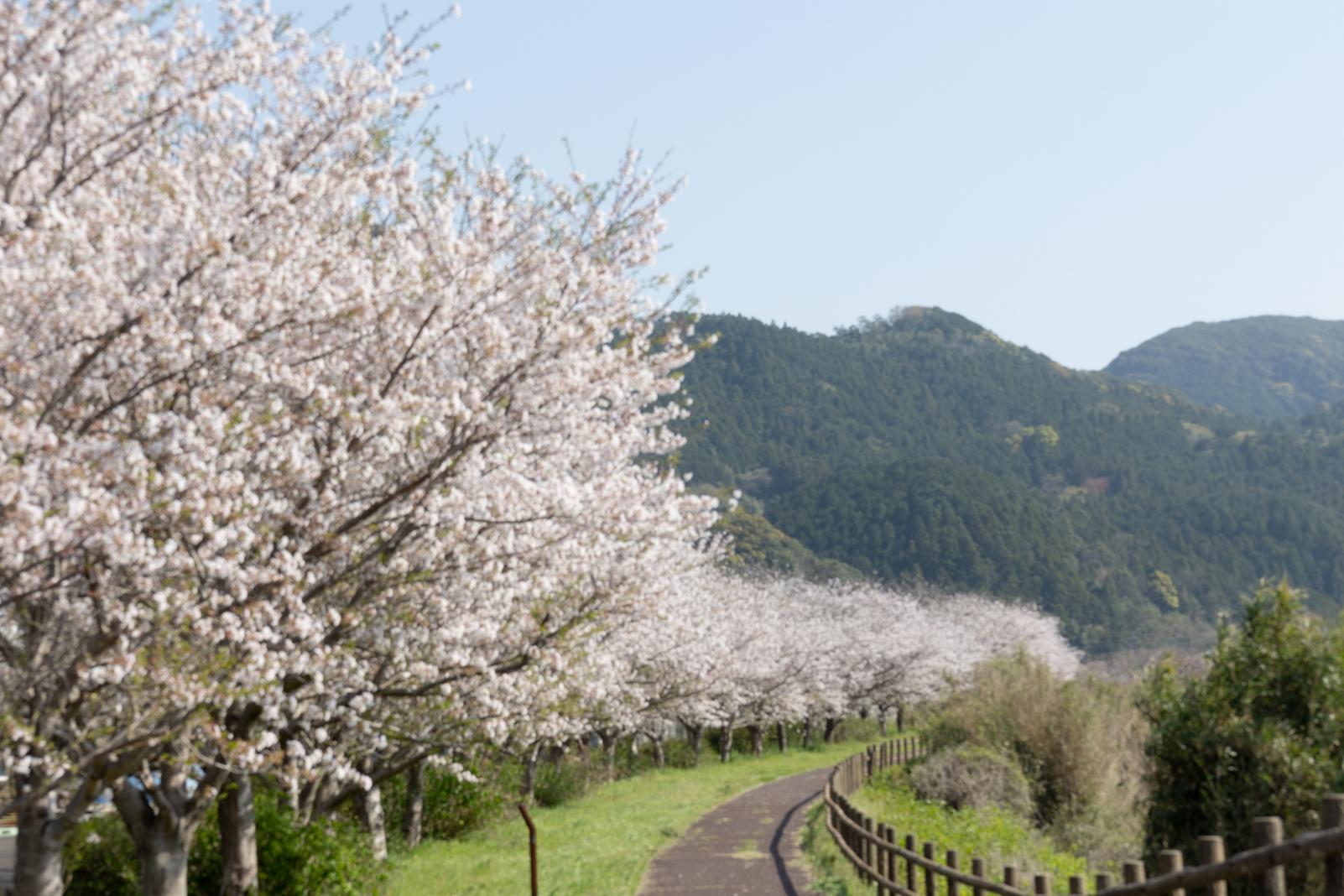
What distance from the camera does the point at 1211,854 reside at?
659 cm

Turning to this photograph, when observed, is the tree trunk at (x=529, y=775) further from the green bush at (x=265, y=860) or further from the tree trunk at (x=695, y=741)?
the tree trunk at (x=695, y=741)

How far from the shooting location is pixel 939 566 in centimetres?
9300

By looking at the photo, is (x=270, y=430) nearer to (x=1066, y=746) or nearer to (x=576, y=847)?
(x=576, y=847)

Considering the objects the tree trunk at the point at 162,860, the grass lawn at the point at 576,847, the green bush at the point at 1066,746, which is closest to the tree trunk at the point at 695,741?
the grass lawn at the point at 576,847

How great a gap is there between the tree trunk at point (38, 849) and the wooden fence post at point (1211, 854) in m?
7.12

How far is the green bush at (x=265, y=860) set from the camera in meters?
13.3

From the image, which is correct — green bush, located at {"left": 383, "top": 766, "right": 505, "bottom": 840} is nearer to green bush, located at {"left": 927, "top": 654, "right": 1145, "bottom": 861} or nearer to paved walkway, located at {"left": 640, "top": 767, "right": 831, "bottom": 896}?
paved walkway, located at {"left": 640, "top": 767, "right": 831, "bottom": 896}

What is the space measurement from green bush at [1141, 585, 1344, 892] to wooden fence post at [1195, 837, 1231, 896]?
229 inches

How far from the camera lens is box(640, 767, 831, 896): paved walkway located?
16203mm

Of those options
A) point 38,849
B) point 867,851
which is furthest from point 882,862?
point 38,849

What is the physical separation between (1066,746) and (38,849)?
1929 cm

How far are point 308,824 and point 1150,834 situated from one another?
9102 millimetres

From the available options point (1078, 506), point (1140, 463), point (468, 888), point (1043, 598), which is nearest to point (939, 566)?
point (1043, 598)

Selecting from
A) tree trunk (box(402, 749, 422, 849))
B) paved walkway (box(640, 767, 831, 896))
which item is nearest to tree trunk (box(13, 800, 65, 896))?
paved walkway (box(640, 767, 831, 896))
